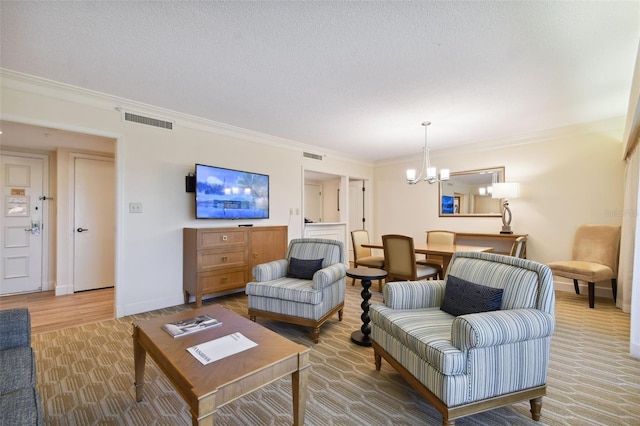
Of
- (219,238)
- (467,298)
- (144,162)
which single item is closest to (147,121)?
(144,162)

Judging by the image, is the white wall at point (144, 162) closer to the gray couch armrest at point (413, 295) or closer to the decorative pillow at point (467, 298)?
the gray couch armrest at point (413, 295)

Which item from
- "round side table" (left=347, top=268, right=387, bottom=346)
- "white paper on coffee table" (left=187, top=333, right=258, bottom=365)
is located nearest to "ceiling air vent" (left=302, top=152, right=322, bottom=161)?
"round side table" (left=347, top=268, right=387, bottom=346)

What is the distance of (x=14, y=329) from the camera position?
62.5 inches

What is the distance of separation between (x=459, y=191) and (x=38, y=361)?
237 inches

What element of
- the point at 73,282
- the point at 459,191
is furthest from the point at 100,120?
the point at 459,191

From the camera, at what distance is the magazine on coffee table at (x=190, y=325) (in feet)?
5.72

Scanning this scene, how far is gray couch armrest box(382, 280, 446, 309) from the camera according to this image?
2.09 metres

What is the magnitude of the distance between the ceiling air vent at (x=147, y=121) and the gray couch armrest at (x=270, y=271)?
2158mm

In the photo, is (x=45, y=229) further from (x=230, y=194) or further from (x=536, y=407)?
(x=536, y=407)

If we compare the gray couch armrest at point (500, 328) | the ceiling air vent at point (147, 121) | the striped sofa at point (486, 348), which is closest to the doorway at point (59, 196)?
the ceiling air vent at point (147, 121)

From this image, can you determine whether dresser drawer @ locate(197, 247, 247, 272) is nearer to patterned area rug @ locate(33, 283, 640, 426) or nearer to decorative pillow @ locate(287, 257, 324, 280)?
decorative pillow @ locate(287, 257, 324, 280)

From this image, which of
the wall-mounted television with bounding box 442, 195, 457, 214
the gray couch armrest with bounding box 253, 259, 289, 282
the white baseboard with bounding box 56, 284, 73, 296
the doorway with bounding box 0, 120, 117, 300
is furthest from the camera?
the wall-mounted television with bounding box 442, 195, 457, 214

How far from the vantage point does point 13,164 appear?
172 inches

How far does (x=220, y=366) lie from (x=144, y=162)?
2951 mm
